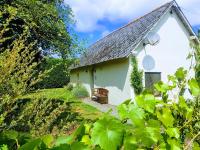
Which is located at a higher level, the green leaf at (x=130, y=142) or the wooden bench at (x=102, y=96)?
the wooden bench at (x=102, y=96)

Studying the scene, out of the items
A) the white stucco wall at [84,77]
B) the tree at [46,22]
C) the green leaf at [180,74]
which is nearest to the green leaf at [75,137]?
the green leaf at [180,74]

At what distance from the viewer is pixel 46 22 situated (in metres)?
14.4

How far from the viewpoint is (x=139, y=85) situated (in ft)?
69.4

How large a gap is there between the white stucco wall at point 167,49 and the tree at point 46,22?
24.4 feet

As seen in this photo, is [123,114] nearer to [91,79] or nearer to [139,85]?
[139,85]

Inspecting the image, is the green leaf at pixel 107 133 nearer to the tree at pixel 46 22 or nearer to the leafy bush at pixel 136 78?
the tree at pixel 46 22

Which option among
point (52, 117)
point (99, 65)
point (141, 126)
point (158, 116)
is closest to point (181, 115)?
point (158, 116)

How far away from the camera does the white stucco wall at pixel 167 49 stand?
22250mm

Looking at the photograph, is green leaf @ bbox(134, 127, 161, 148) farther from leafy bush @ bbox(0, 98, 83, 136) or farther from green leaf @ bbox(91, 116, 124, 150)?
leafy bush @ bbox(0, 98, 83, 136)

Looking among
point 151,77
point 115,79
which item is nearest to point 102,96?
point 115,79

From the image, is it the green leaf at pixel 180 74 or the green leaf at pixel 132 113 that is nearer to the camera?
the green leaf at pixel 132 113

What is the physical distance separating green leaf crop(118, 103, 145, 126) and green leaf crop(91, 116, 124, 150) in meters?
0.09

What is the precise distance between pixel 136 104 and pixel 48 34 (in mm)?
14162

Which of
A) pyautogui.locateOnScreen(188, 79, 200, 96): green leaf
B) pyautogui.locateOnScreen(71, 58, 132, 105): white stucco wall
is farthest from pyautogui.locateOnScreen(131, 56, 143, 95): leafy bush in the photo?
pyautogui.locateOnScreen(188, 79, 200, 96): green leaf
